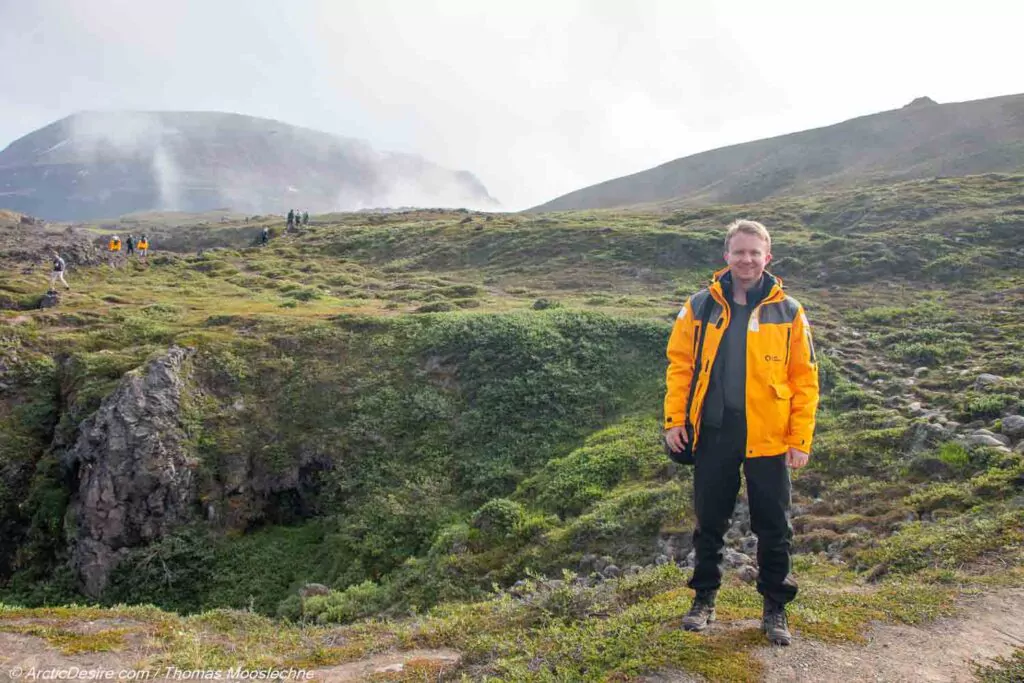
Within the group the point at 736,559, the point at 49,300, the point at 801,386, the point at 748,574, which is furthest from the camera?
the point at 49,300

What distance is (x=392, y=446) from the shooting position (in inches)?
581

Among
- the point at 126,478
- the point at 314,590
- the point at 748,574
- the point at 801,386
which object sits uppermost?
the point at 801,386

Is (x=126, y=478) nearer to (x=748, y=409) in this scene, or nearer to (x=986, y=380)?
(x=748, y=409)

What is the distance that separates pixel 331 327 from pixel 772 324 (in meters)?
16.4

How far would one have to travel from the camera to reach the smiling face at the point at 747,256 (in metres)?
4.93

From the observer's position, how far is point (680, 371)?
5.18 metres

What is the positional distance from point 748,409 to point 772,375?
0.33m

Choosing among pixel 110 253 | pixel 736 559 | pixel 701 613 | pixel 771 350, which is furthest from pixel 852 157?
pixel 701 613

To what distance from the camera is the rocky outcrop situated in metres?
12.6

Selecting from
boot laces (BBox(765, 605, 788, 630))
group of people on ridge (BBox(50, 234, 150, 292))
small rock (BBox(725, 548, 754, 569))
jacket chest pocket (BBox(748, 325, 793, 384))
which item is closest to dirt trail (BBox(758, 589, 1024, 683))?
boot laces (BBox(765, 605, 788, 630))

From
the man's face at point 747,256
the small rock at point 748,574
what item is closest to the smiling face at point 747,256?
the man's face at point 747,256

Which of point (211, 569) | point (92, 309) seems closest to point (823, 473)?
point (211, 569)

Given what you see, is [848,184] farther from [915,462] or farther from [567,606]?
[567,606]

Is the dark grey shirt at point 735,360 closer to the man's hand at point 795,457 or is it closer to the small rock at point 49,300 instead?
the man's hand at point 795,457
